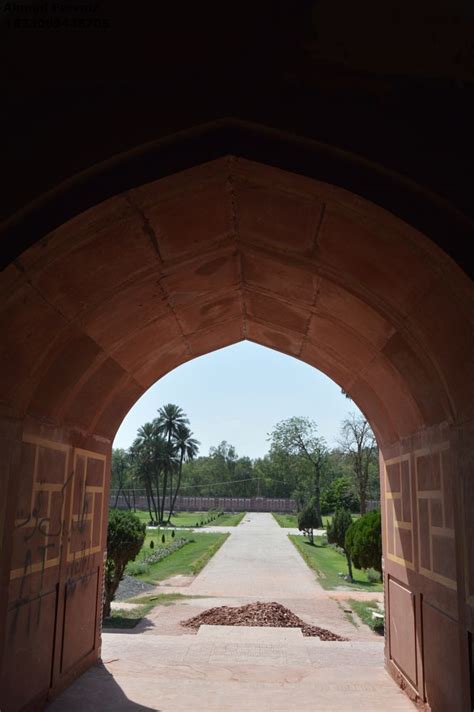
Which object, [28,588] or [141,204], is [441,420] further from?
[28,588]

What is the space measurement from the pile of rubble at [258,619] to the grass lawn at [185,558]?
8.58m

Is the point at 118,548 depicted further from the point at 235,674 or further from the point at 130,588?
the point at 235,674

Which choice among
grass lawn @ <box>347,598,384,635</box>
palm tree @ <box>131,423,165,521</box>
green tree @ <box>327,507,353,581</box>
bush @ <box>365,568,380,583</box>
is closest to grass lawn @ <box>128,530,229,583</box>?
→ green tree @ <box>327,507,353,581</box>

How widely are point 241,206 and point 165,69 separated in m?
1.32

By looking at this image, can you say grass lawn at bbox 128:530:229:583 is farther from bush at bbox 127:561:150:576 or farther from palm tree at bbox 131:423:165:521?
palm tree at bbox 131:423:165:521

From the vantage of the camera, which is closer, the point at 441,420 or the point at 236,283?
the point at 441,420

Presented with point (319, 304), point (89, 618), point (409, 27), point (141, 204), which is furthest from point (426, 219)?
point (89, 618)

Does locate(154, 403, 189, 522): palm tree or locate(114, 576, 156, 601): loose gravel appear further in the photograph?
locate(154, 403, 189, 522): palm tree

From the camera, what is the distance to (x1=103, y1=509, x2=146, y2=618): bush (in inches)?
624

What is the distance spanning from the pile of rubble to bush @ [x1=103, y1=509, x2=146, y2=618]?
2.21 m

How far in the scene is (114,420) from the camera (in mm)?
9703

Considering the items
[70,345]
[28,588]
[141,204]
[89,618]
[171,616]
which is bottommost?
[171,616]

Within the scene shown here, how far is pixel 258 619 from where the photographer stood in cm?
1430

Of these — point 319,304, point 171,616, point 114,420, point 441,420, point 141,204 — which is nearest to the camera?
point 141,204
